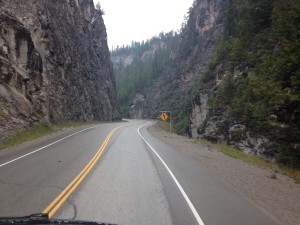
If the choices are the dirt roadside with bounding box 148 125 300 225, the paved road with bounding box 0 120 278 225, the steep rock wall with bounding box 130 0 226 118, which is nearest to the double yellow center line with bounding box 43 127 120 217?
the paved road with bounding box 0 120 278 225

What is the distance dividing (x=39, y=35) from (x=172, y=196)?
1374 inches

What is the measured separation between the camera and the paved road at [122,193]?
793cm

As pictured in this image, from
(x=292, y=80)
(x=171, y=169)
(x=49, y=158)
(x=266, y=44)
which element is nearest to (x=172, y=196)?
(x=171, y=169)

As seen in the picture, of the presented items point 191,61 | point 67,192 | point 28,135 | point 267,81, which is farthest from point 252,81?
point 191,61

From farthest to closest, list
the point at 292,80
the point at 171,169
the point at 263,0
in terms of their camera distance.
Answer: the point at 263,0, the point at 292,80, the point at 171,169

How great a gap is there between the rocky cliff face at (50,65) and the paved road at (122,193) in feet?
36.3

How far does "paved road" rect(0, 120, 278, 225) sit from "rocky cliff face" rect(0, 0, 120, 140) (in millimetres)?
11053

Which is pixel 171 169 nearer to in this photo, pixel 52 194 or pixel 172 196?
pixel 172 196

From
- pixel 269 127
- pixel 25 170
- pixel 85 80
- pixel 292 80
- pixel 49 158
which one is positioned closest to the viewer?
pixel 25 170

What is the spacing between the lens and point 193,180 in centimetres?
1260

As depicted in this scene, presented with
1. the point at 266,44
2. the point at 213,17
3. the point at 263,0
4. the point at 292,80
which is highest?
the point at 213,17

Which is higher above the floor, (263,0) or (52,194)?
(263,0)

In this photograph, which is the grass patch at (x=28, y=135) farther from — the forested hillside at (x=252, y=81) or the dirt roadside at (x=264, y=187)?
the forested hillside at (x=252, y=81)

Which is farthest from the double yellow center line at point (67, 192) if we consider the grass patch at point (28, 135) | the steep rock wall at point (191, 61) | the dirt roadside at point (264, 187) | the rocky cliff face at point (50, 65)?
the steep rock wall at point (191, 61)
